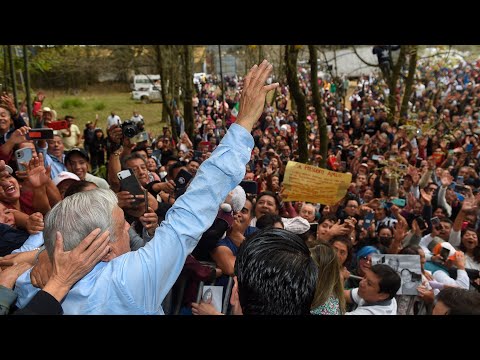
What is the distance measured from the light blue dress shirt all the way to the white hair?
124 mm

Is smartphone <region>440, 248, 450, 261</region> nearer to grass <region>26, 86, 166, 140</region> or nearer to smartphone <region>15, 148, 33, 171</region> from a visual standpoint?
smartphone <region>15, 148, 33, 171</region>

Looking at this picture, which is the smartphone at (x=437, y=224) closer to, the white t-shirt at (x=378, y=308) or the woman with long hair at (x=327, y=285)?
the white t-shirt at (x=378, y=308)

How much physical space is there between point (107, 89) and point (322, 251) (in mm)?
38519

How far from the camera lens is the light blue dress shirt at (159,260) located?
1630 millimetres

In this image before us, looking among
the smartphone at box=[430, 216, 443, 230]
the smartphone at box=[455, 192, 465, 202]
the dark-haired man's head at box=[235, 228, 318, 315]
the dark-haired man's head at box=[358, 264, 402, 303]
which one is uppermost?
the dark-haired man's head at box=[235, 228, 318, 315]

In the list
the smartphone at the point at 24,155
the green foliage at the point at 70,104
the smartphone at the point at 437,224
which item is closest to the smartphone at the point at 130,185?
the smartphone at the point at 24,155

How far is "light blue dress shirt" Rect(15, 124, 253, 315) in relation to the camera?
1.63 m

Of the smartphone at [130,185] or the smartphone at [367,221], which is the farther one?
the smartphone at [367,221]

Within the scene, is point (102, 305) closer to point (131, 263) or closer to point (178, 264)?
point (131, 263)

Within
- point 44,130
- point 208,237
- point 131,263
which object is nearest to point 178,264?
point 131,263

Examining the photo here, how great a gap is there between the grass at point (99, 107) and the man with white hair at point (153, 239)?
24.2m

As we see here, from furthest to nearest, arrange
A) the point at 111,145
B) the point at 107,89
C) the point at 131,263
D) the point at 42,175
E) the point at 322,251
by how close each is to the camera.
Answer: the point at 107,89 → the point at 111,145 → the point at 42,175 → the point at 322,251 → the point at 131,263

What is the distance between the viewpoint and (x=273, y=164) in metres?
9.70

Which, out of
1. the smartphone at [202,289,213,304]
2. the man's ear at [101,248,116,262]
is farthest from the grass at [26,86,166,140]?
the man's ear at [101,248,116,262]
